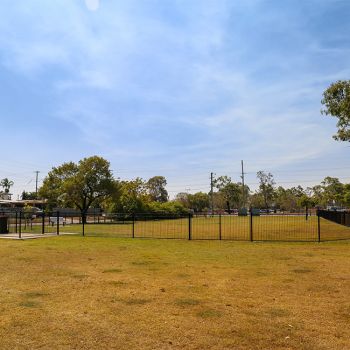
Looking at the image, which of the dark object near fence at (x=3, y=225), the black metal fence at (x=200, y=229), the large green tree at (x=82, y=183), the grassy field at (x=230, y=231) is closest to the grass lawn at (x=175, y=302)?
the black metal fence at (x=200, y=229)

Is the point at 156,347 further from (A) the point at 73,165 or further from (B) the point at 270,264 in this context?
(A) the point at 73,165

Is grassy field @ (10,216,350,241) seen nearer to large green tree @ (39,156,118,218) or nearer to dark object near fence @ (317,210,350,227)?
dark object near fence @ (317,210,350,227)

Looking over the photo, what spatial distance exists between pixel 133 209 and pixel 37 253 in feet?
146

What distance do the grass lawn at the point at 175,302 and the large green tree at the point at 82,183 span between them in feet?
137

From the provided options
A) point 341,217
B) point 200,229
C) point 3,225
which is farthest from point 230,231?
point 3,225

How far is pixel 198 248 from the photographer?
56.7 ft

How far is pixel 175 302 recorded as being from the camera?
768 cm

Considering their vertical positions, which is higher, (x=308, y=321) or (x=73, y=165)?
(x=73, y=165)

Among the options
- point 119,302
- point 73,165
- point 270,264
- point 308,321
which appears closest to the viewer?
point 308,321

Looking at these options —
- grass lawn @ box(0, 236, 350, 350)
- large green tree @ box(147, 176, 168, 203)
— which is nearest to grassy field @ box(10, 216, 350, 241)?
grass lawn @ box(0, 236, 350, 350)

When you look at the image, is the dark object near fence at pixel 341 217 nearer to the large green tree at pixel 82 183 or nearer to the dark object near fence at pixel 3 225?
the dark object near fence at pixel 3 225

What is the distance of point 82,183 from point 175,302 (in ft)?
162

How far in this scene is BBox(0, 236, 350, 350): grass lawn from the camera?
5.59 m

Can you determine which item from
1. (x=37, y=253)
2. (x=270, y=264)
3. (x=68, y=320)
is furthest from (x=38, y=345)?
(x=37, y=253)
